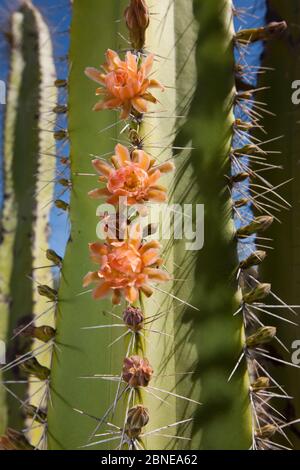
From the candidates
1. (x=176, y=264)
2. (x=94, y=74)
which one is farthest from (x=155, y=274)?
(x=94, y=74)

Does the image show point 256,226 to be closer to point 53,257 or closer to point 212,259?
point 212,259

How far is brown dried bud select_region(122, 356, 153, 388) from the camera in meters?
0.58

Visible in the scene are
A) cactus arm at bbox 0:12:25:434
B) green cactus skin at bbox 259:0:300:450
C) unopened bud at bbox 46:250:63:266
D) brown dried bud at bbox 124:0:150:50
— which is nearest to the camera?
brown dried bud at bbox 124:0:150:50

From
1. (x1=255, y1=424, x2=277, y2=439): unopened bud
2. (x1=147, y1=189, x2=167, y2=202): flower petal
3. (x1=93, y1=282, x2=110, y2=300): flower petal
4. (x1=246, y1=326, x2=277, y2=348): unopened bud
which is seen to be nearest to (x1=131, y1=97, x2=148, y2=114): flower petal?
(x1=147, y1=189, x2=167, y2=202): flower petal

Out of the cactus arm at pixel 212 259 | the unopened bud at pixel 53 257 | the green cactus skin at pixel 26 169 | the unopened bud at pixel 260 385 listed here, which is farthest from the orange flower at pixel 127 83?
the green cactus skin at pixel 26 169

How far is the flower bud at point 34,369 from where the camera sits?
76 centimetres

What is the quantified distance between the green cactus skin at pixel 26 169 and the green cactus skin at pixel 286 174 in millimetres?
642

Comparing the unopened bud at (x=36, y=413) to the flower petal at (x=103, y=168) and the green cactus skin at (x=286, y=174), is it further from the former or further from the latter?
the green cactus skin at (x=286, y=174)

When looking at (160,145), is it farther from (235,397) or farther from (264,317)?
(264,317)

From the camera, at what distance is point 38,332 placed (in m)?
0.77

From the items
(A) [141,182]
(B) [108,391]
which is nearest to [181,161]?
(A) [141,182]

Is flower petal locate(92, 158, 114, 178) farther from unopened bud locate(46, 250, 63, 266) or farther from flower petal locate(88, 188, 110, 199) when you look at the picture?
unopened bud locate(46, 250, 63, 266)

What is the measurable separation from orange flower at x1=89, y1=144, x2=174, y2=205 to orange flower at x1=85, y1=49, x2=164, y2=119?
2.4 inches

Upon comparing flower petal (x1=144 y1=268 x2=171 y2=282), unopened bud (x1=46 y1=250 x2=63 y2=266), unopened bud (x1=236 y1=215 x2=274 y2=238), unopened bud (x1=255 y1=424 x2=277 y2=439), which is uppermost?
unopened bud (x1=236 y1=215 x2=274 y2=238)
